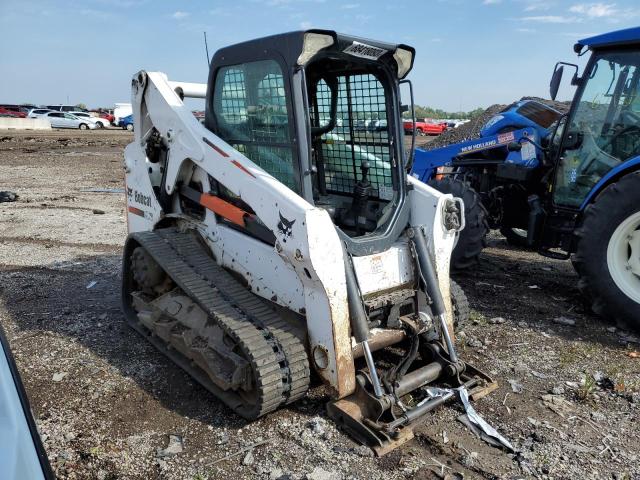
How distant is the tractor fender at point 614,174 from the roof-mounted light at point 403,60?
6.97ft

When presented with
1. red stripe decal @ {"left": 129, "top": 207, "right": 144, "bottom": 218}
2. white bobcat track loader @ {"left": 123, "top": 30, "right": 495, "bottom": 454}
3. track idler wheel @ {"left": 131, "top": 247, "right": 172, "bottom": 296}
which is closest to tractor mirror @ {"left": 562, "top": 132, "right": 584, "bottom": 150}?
white bobcat track loader @ {"left": 123, "top": 30, "right": 495, "bottom": 454}

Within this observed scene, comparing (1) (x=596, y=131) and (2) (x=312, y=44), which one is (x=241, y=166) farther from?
(1) (x=596, y=131)

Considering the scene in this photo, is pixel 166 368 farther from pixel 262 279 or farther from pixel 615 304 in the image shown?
pixel 615 304

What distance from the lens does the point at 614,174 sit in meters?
4.72

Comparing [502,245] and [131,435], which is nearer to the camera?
[131,435]

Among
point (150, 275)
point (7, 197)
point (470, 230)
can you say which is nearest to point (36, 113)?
point (7, 197)

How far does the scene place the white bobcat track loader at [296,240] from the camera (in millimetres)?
3227

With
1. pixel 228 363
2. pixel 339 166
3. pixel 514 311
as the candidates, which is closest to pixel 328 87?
pixel 339 166

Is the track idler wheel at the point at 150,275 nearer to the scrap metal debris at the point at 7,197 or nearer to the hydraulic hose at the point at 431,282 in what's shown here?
the hydraulic hose at the point at 431,282

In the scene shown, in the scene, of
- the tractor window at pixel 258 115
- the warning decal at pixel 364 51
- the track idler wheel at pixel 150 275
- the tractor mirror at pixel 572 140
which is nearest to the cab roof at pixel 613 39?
the tractor mirror at pixel 572 140

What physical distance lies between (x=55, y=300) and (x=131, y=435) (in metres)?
2.59

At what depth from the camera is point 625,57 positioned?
495 centimetres

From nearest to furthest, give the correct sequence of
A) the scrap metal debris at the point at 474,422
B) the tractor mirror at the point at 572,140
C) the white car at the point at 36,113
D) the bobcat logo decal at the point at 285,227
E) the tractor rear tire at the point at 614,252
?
the scrap metal debris at the point at 474,422
the bobcat logo decal at the point at 285,227
the tractor rear tire at the point at 614,252
the tractor mirror at the point at 572,140
the white car at the point at 36,113

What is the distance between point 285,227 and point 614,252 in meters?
2.94
